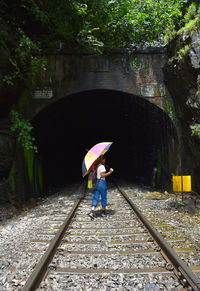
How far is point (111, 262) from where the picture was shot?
292 cm

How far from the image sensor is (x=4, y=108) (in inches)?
279

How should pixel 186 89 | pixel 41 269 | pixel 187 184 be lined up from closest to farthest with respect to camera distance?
pixel 41 269 < pixel 187 184 < pixel 186 89

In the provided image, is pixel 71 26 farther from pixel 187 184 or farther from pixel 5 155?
pixel 187 184

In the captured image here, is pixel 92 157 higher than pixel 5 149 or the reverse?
the reverse

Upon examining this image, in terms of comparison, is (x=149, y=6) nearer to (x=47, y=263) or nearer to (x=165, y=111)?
(x=165, y=111)

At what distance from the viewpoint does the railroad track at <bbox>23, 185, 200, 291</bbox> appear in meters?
2.39

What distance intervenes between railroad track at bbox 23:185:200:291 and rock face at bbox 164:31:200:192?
2.84m

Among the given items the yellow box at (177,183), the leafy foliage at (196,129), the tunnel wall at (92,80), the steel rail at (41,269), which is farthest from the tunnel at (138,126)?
the steel rail at (41,269)

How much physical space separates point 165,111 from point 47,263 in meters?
6.73

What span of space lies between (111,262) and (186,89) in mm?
5871

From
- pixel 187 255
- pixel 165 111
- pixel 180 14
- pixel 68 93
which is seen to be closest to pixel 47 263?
pixel 187 255

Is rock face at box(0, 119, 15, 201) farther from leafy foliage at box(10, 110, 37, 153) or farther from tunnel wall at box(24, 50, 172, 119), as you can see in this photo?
tunnel wall at box(24, 50, 172, 119)

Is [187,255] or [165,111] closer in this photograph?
[187,255]

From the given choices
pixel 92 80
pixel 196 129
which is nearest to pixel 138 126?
pixel 92 80
